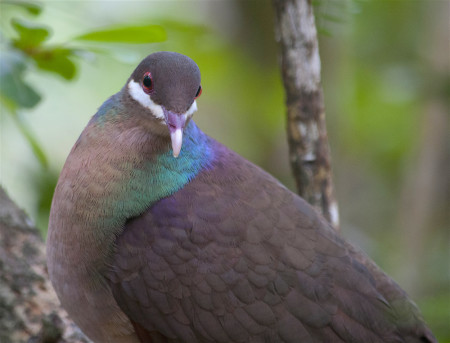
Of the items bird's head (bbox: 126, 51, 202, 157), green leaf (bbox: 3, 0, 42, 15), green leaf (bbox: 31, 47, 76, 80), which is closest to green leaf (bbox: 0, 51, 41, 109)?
green leaf (bbox: 31, 47, 76, 80)

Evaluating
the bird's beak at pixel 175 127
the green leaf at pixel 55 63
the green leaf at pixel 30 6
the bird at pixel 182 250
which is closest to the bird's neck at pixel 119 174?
the bird at pixel 182 250

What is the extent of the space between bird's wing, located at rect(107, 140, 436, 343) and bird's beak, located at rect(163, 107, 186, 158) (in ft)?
1.14

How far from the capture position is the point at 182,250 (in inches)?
118

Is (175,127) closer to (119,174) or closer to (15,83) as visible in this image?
(119,174)

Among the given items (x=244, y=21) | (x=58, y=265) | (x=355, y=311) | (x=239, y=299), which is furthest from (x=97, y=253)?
(x=244, y=21)

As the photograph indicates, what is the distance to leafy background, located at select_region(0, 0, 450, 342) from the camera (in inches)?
206

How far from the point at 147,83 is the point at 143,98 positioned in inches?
3.4

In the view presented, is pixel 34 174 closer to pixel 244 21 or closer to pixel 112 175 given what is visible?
pixel 112 175

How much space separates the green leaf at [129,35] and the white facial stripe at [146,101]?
35 centimetres

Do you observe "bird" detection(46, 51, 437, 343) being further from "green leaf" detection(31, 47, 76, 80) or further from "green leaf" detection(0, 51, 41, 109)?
"green leaf" detection(31, 47, 76, 80)

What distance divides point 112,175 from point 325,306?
3.91 feet

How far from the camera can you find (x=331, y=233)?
329cm

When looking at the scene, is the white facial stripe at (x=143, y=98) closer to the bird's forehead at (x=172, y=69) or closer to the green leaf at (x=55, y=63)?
the bird's forehead at (x=172, y=69)

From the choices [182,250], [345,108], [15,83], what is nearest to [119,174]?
[182,250]
